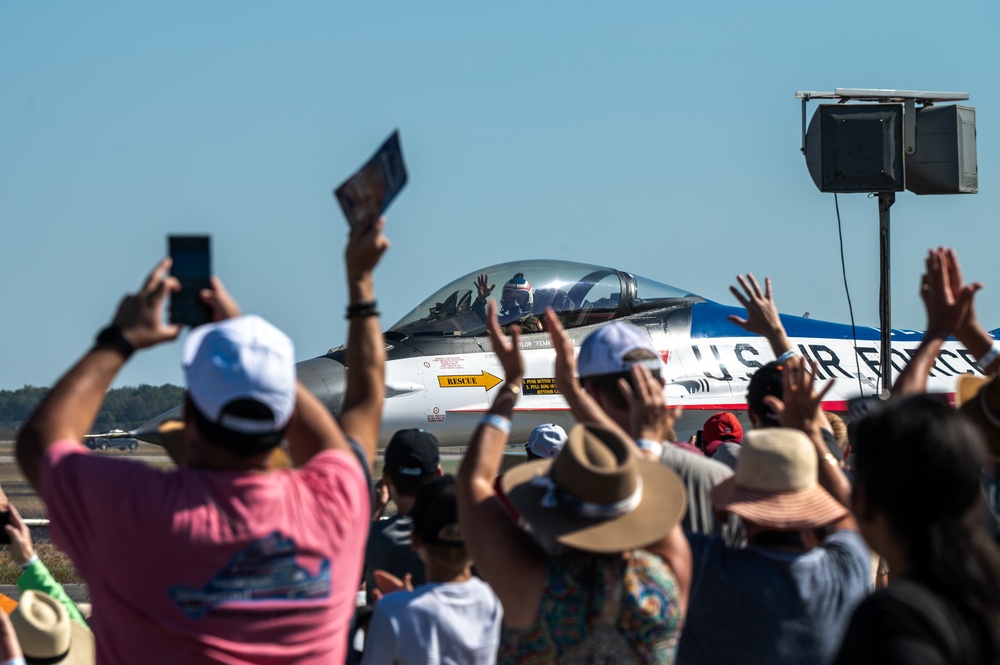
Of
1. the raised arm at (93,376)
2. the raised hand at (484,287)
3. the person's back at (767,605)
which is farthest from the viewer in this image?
the raised hand at (484,287)

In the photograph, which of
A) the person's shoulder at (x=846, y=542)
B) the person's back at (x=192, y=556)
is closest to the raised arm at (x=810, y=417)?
the person's shoulder at (x=846, y=542)

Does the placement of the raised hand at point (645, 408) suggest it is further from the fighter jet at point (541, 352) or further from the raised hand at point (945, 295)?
the fighter jet at point (541, 352)

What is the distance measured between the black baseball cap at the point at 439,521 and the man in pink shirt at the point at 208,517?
82 cm

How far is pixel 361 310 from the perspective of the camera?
3215mm

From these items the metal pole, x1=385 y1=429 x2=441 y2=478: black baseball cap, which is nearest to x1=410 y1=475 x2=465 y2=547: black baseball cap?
x1=385 y1=429 x2=441 y2=478: black baseball cap

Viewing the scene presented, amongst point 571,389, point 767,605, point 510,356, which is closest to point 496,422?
point 510,356

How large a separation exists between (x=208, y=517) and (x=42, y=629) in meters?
1.48

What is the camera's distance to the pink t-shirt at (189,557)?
2.49 m

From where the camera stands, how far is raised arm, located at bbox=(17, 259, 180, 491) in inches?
103

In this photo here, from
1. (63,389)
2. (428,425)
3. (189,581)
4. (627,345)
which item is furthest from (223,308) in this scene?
(428,425)

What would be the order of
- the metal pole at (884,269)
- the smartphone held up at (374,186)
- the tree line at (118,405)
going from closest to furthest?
the smartphone held up at (374,186) → the metal pole at (884,269) → the tree line at (118,405)

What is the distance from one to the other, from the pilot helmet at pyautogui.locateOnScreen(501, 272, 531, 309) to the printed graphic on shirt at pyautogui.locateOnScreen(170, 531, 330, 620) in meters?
10.8

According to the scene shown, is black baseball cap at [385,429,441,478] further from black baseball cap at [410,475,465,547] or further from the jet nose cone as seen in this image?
the jet nose cone

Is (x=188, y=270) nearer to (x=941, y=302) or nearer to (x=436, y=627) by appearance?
(x=436, y=627)
